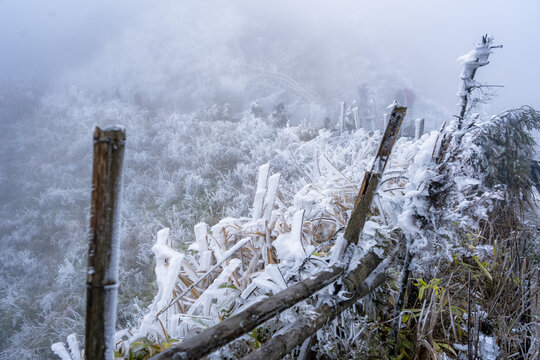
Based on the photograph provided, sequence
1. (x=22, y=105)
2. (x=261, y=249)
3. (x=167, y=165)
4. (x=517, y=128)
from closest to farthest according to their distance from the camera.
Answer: (x=261, y=249), (x=517, y=128), (x=167, y=165), (x=22, y=105)

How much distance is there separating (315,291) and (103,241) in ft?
1.37

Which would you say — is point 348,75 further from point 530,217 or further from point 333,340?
point 333,340

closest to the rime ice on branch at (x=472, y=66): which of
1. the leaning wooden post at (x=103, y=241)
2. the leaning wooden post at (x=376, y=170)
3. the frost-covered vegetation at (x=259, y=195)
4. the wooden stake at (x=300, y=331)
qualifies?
the frost-covered vegetation at (x=259, y=195)

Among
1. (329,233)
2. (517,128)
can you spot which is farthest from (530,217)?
(329,233)

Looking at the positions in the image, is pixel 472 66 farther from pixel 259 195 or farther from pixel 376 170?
pixel 259 195

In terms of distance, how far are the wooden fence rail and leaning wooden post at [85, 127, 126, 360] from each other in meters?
0.08

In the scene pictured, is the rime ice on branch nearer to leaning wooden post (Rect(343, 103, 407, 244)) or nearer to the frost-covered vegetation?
the frost-covered vegetation

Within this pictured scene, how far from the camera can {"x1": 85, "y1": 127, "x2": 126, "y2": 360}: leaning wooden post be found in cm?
28

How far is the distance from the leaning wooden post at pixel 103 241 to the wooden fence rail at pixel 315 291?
0.26 feet

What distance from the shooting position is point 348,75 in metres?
4.86

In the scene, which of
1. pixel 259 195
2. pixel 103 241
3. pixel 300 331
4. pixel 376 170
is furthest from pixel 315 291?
pixel 259 195

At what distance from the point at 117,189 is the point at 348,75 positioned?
5062mm

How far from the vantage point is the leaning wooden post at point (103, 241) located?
0.28 m

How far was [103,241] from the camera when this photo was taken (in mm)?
288
